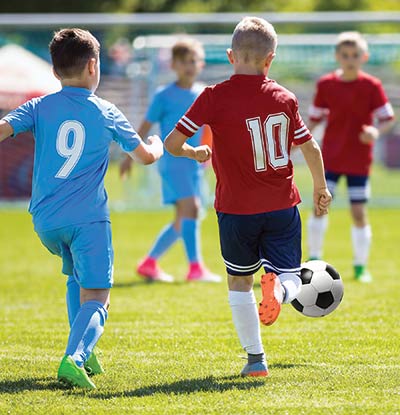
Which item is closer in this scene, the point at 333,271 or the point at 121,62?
the point at 333,271

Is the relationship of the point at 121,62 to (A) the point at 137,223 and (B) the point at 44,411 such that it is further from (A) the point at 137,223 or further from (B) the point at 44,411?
(B) the point at 44,411

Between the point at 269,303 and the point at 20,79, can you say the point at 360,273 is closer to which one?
the point at 269,303

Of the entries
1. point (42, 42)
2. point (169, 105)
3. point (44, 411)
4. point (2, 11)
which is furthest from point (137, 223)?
point (2, 11)

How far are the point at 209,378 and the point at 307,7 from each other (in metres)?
31.2

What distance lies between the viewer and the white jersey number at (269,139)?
503 cm

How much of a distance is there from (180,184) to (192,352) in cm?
333

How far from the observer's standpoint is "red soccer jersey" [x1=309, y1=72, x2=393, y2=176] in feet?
28.8

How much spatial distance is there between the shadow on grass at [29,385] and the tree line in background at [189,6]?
2526cm

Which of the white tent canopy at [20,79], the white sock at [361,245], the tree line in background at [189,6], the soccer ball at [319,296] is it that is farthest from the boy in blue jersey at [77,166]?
the tree line in background at [189,6]

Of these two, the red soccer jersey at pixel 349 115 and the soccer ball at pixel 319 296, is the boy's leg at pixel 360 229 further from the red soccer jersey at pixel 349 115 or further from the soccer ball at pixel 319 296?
the soccer ball at pixel 319 296

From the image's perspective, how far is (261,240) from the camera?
16.9 feet

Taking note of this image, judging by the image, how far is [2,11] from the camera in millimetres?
29516

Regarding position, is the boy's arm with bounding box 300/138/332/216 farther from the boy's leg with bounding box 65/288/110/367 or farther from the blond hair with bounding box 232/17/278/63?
the boy's leg with bounding box 65/288/110/367

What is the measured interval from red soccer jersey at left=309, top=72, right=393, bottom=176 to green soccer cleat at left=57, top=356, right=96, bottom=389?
4487 mm
